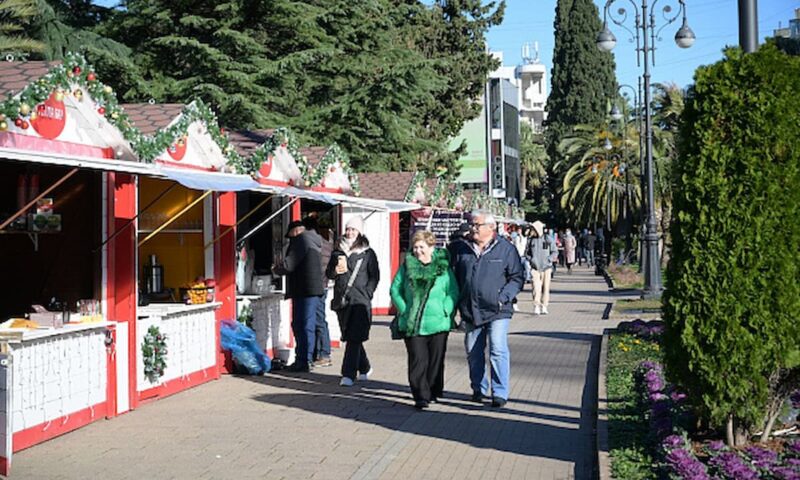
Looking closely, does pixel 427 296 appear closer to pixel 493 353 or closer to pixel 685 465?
pixel 493 353

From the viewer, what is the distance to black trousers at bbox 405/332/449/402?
1045cm

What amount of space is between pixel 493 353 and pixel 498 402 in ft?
1.63

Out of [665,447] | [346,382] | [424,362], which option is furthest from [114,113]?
[665,447]

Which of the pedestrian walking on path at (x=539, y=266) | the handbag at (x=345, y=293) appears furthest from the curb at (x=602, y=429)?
the pedestrian walking on path at (x=539, y=266)

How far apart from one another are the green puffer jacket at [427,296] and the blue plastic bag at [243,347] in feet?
10.1

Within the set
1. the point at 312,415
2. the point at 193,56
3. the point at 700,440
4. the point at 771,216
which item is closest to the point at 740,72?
the point at 771,216

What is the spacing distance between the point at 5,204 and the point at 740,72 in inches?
257

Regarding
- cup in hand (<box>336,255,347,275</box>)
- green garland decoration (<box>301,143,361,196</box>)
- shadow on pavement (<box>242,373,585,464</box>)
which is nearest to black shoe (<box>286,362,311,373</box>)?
shadow on pavement (<box>242,373,585,464</box>)

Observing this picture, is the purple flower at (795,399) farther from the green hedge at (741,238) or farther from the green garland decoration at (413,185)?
the green garland decoration at (413,185)

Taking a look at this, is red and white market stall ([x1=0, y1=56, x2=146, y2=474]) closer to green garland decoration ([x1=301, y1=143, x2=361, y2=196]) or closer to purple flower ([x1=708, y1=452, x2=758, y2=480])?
purple flower ([x1=708, y1=452, x2=758, y2=480])

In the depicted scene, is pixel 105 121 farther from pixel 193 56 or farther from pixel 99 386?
pixel 193 56

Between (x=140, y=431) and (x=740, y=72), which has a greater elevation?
(x=740, y=72)

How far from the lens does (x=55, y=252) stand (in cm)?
1018

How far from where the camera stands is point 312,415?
401 inches
